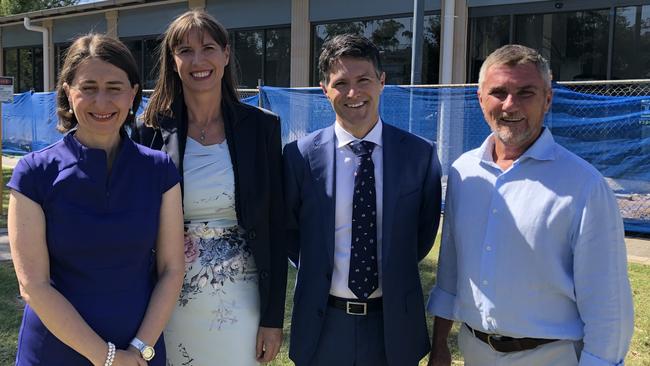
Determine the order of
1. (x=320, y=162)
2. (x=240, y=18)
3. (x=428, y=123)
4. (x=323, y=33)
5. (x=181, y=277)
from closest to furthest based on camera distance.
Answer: (x=181, y=277), (x=320, y=162), (x=428, y=123), (x=323, y=33), (x=240, y=18)

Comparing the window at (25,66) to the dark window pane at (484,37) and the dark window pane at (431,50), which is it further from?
the dark window pane at (484,37)

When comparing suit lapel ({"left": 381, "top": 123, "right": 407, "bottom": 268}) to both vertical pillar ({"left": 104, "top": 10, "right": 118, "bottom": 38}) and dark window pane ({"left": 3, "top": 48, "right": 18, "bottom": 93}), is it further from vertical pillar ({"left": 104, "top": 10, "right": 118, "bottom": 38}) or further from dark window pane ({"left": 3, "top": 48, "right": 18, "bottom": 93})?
dark window pane ({"left": 3, "top": 48, "right": 18, "bottom": 93})

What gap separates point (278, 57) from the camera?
564 inches

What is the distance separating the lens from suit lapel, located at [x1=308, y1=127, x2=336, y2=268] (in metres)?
2.39

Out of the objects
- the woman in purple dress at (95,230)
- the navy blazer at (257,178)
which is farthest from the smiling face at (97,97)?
the navy blazer at (257,178)

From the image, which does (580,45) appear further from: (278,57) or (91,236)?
(91,236)

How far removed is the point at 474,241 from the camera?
2.27 meters

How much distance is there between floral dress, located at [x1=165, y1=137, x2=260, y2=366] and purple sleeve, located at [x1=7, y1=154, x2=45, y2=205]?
0.61 m

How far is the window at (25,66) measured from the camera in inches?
807

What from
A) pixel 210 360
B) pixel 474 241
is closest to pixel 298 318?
pixel 210 360

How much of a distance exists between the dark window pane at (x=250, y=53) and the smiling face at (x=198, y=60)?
1241 cm

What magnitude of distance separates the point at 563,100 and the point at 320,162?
18.9 feet

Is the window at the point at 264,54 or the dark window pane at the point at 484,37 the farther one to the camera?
the window at the point at 264,54

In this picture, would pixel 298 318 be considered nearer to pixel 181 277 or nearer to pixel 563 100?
pixel 181 277
